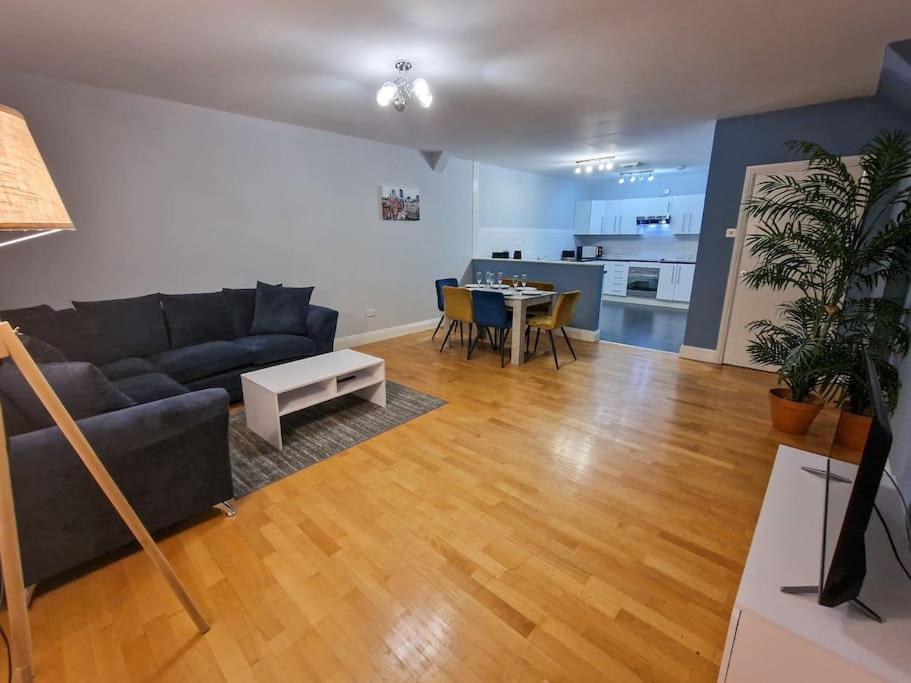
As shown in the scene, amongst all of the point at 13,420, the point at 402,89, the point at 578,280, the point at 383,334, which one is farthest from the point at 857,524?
the point at 383,334

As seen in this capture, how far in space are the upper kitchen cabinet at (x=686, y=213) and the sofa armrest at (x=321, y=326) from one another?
7.04m

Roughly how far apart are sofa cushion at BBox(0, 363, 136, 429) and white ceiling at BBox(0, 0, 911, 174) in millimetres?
1770

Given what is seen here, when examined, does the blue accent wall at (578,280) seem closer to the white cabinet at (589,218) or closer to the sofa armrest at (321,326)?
the sofa armrest at (321,326)

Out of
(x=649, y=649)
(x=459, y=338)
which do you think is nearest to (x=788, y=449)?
(x=649, y=649)

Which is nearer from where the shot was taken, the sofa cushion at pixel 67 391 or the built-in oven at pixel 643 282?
the sofa cushion at pixel 67 391

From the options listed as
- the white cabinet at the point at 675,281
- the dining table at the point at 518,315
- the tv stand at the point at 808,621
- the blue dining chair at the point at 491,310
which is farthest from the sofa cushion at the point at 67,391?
the white cabinet at the point at 675,281

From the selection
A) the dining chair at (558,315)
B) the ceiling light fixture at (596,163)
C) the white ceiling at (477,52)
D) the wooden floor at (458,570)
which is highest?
the ceiling light fixture at (596,163)

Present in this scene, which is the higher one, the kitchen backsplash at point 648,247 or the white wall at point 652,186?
the white wall at point 652,186

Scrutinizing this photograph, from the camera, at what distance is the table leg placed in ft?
13.9

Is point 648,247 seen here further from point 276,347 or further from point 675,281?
point 276,347

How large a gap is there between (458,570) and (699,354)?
156 inches

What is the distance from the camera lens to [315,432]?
112 inches

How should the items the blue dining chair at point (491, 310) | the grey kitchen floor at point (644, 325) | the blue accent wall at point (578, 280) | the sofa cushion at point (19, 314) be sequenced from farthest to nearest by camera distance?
1. the grey kitchen floor at point (644, 325)
2. the blue accent wall at point (578, 280)
3. the blue dining chair at point (491, 310)
4. the sofa cushion at point (19, 314)

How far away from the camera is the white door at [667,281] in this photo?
7.46 meters
